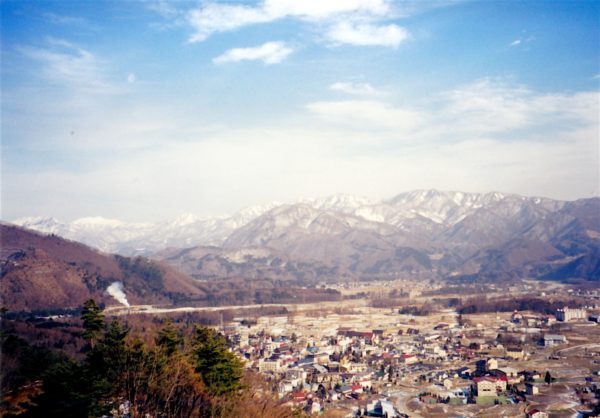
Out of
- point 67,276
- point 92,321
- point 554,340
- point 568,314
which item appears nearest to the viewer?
point 92,321

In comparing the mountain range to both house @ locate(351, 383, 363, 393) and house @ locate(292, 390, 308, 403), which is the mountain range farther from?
house @ locate(292, 390, 308, 403)

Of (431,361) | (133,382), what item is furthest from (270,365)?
(133,382)

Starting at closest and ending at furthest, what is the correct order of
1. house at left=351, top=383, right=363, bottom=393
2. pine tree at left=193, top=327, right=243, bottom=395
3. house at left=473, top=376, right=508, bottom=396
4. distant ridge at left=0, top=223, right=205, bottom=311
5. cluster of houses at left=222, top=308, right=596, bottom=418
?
pine tree at left=193, top=327, right=243, bottom=395, cluster of houses at left=222, top=308, right=596, bottom=418, house at left=473, top=376, right=508, bottom=396, house at left=351, top=383, right=363, bottom=393, distant ridge at left=0, top=223, right=205, bottom=311

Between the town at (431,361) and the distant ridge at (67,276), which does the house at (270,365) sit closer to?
the town at (431,361)

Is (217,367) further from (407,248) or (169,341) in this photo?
(407,248)

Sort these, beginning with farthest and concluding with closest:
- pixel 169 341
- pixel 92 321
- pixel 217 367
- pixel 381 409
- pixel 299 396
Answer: pixel 299 396, pixel 381 409, pixel 92 321, pixel 169 341, pixel 217 367

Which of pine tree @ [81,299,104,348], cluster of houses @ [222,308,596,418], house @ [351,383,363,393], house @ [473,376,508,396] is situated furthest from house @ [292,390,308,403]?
pine tree @ [81,299,104,348]

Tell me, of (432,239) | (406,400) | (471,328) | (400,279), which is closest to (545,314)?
(471,328)
